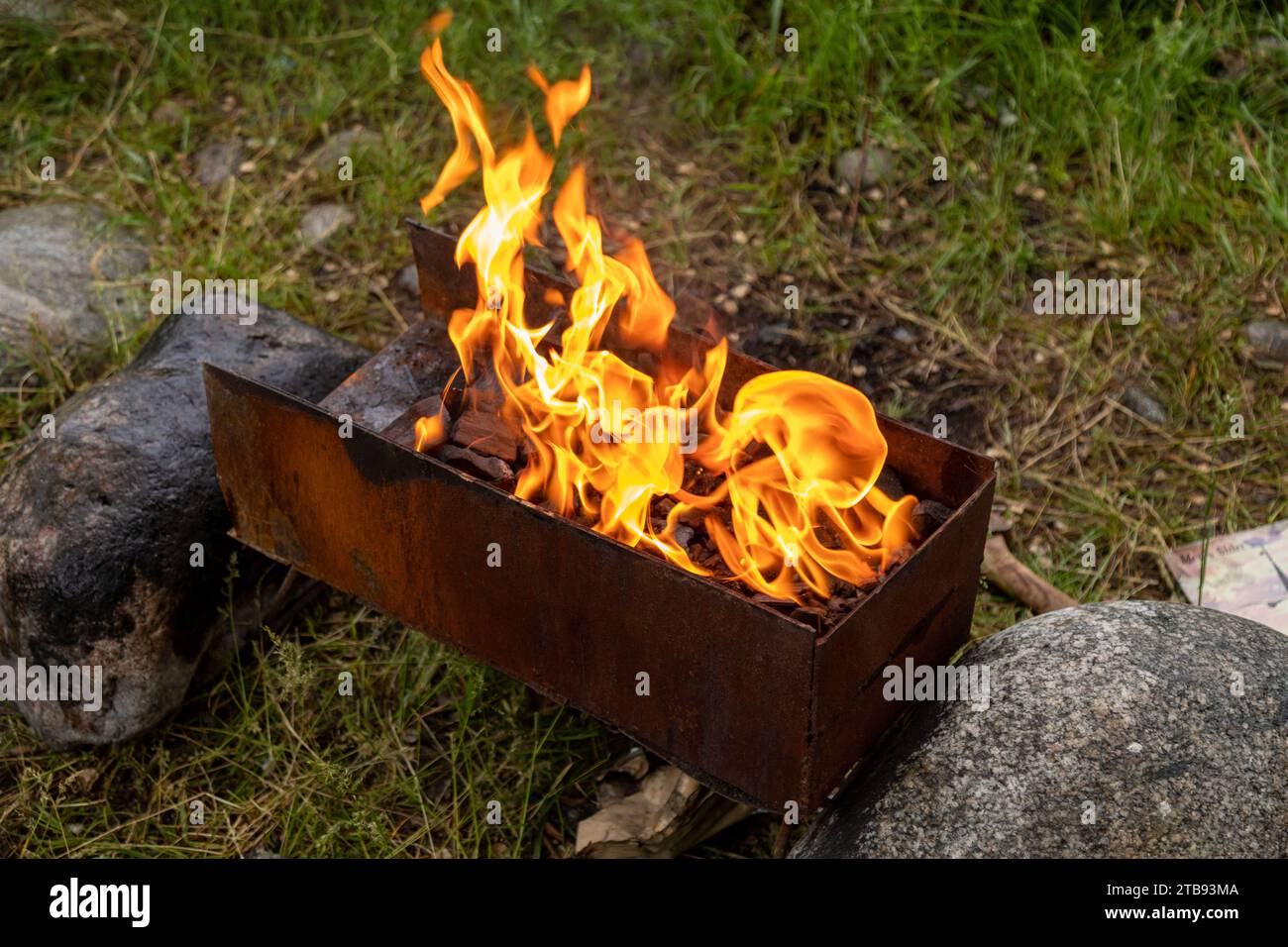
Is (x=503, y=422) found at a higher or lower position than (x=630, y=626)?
higher

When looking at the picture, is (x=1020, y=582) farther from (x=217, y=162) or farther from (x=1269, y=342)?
(x=217, y=162)

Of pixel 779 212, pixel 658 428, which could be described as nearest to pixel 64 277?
pixel 779 212

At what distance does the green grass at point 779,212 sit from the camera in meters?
4.32

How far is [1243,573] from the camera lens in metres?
4.59

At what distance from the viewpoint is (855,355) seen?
5.36m

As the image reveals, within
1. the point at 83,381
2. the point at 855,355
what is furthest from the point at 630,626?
the point at 83,381

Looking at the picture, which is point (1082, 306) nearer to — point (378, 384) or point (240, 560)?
point (378, 384)

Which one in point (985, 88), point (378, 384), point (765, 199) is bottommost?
point (378, 384)

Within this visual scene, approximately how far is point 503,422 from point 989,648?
1.30 metres

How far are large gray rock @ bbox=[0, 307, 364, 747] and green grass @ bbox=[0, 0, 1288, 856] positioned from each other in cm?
21

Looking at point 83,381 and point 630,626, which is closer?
point 630,626

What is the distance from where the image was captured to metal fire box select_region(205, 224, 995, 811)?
10.6 feet

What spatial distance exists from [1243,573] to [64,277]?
4.10 metres

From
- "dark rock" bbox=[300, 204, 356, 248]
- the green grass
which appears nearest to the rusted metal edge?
the green grass
